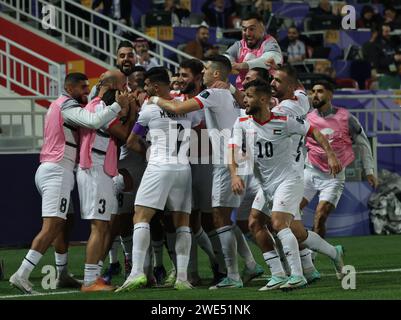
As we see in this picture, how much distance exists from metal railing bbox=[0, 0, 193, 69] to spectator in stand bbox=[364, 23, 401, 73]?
4.66 meters

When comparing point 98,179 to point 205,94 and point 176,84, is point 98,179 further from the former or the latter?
point 176,84

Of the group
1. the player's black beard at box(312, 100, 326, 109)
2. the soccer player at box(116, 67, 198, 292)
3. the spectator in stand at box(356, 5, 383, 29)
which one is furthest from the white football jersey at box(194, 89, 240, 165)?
the spectator in stand at box(356, 5, 383, 29)

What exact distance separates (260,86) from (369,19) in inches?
673

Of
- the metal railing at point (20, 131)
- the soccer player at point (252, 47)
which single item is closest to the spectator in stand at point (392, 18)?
the metal railing at point (20, 131)

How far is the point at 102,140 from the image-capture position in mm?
12594

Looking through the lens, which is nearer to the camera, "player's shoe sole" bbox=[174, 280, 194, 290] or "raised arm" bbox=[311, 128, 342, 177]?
"raised arm" bbox=[311, 128, 342, 177]

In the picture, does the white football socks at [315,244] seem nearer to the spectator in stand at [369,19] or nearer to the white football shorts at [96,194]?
the white football shorts at [96,194]

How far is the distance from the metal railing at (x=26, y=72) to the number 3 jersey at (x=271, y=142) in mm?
9130

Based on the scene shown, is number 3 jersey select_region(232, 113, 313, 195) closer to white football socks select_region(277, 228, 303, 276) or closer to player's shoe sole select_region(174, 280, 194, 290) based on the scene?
white football socks select_region(277, 228, 303, 276)

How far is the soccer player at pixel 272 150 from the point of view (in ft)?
38.7

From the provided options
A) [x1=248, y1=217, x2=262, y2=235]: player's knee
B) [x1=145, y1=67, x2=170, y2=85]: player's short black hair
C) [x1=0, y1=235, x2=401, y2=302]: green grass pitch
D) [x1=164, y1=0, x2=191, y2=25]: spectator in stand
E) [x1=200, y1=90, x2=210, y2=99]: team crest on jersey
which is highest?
[x1=164, y1=0, x2=191, y2=25]: spectator in stand

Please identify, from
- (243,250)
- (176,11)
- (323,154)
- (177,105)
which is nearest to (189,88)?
(177,105)

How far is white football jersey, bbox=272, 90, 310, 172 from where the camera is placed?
1264cm

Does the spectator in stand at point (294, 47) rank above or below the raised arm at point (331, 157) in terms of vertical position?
above
